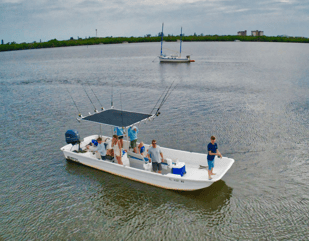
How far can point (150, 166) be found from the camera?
412 inches

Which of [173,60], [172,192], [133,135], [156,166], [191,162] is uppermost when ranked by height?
[173,60]

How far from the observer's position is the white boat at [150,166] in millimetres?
9617

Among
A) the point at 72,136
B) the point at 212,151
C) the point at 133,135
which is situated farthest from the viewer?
the point at 72,136

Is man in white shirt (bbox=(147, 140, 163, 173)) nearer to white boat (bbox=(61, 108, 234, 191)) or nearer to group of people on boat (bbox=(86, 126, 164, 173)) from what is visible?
group of people on boat (bbox=(86, 126, 164, 173))

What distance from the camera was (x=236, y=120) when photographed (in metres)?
17.7

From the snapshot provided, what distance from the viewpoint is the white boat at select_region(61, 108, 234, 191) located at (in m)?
9.62

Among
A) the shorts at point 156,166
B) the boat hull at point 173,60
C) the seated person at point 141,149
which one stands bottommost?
the shorts at point 156,166

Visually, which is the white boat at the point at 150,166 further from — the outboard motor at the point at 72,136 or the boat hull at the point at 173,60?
the boat hull at the point at 173,60

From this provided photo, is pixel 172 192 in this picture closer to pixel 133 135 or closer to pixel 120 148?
pixel 120 148

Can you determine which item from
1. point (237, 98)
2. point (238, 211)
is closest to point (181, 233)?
point (238, 211)

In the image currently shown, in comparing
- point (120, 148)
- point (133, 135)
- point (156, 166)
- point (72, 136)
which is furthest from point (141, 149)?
point (72, 136)

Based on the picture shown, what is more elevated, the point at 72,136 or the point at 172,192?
the point at 72,136

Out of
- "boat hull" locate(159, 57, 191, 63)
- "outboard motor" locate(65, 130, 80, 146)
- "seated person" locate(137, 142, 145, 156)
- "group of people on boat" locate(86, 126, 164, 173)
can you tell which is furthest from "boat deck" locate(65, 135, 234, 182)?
"boat hull" locate(159, 57, 191, 63)

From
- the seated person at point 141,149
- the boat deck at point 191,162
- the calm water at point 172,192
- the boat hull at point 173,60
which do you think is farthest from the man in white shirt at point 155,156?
the boat hull at point 173,60
